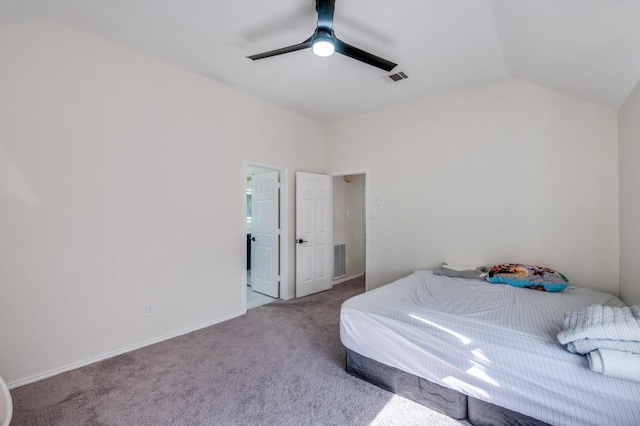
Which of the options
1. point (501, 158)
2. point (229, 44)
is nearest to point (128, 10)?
point (229, 44)

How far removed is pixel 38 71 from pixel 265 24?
6.20 ft

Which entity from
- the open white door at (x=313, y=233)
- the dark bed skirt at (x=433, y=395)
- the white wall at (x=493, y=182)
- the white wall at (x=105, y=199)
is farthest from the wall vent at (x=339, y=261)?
the dark bed skirt at (x=433, y=395)

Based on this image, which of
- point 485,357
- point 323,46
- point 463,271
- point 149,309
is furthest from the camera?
point 463,271

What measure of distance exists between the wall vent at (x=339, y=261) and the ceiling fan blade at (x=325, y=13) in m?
3.75

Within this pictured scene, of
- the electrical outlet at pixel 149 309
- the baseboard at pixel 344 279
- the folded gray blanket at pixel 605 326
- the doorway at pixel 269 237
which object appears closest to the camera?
the folded gray blanket at pixel 605 326

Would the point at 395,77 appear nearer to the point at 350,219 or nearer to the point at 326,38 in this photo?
the point at 326,38

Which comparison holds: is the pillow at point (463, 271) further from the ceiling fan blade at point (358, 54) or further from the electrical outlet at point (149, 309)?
the electrical outlet at point (149, 309)

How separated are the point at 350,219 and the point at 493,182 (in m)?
2.72

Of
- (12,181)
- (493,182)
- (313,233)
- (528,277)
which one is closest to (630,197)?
(528,277)

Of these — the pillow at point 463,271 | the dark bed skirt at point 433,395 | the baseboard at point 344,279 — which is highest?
the pillow at point 463,271

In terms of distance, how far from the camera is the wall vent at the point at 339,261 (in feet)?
17.0

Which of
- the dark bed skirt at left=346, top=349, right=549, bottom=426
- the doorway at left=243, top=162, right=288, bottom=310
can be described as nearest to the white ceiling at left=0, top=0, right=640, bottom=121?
the doorway at left=243, top=162, right=288, bottom=310

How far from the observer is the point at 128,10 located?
86.9 inches

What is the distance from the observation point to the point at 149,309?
288 centimetres
